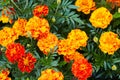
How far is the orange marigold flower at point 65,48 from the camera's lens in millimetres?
2238

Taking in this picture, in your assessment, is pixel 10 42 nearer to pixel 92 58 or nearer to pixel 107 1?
pixel 92 58

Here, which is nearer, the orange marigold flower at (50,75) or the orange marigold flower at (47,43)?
the orange marigold flower at (50,75)

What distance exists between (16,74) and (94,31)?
568mm

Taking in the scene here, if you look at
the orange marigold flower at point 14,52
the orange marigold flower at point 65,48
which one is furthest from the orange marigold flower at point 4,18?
the orange marigold flower at point 65,48

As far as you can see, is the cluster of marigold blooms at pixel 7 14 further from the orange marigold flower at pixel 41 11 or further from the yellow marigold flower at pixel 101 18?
the yellow marigold flower at pixel 101 18

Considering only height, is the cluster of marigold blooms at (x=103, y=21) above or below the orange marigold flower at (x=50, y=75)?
above

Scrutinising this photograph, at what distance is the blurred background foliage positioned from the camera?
88.3 inches

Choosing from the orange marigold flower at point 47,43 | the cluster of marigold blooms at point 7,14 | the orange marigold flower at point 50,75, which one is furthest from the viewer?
the cluster of marigold blooms at point 7,14

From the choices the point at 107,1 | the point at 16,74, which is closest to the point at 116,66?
the point at 107,1

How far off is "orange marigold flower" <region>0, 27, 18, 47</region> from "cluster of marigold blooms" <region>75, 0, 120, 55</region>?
0.46 m

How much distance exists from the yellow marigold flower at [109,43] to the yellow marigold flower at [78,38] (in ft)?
0.34

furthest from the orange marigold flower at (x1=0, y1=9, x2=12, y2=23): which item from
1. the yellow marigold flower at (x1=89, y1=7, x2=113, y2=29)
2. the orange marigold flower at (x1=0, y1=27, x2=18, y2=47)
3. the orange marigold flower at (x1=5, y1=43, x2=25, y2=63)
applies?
the yellow marigold flower at (x1=89, y1=7, x2=113, y2=29)

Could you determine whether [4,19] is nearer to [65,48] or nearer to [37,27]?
[37,27]

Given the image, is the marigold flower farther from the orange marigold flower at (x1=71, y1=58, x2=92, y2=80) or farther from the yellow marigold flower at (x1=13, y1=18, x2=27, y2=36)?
the orange marigold flower at (x1=71, y1=58, x2=92, y2=80)
